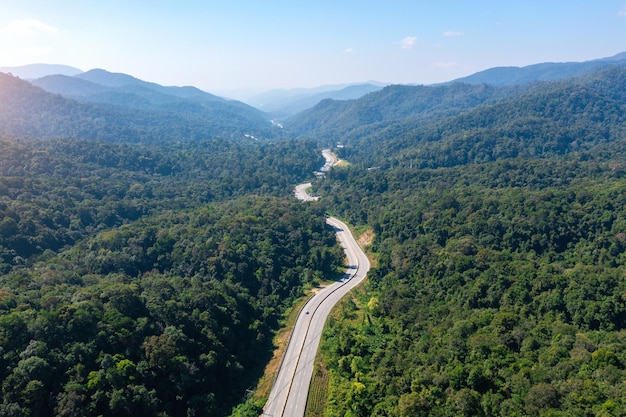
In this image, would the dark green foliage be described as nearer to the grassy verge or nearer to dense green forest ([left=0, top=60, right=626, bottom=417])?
dense green forest ([left=0, top=60, right=626, bottom=417])

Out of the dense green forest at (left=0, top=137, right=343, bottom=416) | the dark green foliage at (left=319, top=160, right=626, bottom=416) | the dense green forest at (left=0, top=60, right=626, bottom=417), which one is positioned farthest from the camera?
the dense green forest at (left=0, top=137, right=343, bottom=416)

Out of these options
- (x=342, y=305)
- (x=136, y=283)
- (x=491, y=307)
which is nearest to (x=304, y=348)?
(x=342, y=305)

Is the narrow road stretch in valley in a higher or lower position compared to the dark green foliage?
lower

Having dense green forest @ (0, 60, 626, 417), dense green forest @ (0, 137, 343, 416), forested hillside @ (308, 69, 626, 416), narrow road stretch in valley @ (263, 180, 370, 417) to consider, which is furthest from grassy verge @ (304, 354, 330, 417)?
dense green forest @ (0, 137, 343, 416)

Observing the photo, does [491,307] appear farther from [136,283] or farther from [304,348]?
[136,283]

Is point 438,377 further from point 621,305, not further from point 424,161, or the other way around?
point 424,161

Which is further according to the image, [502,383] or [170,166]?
[170,166]

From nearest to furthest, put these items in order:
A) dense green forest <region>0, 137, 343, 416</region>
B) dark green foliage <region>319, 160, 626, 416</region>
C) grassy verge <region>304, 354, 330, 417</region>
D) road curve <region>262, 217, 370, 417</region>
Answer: dark green foliage <region>319, 160, 626, 416</region> < dense green forest <region>0, 137, 343, 416</region> < grassy verge <region>304, 354, 330, 417</region> < road curve <region>262, 217, 370, 417</region>

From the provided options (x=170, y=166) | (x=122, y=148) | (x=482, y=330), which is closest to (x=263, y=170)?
(x=170, y=166)
